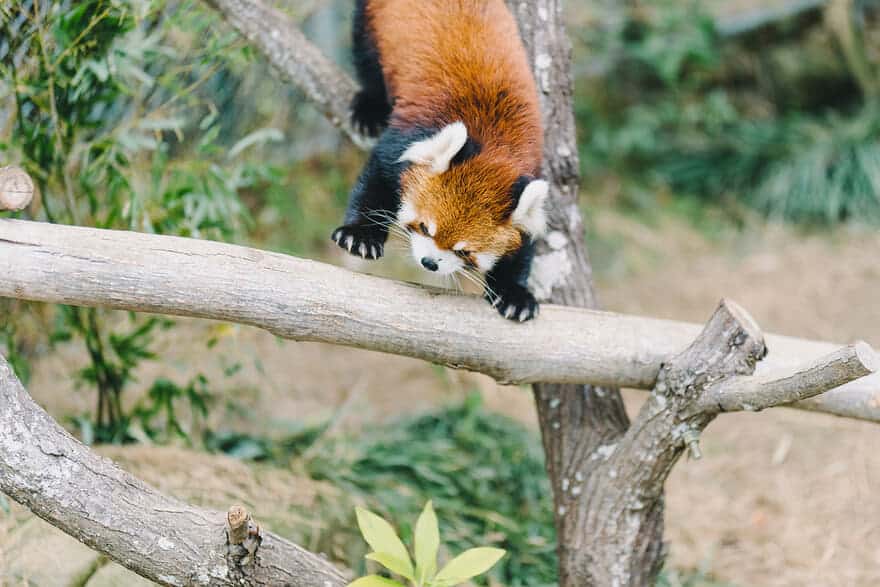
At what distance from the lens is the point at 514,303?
219cm

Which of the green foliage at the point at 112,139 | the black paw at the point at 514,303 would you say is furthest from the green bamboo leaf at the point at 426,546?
the green foliage at the point at 112,139

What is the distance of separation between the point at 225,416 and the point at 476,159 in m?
1.84

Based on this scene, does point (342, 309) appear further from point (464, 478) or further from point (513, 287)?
point (464, 478)

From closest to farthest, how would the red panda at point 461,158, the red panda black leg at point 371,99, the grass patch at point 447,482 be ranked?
the red panda at point 461,158 < the red panda black leg at point 371,99 < the grass patch at point 447,482

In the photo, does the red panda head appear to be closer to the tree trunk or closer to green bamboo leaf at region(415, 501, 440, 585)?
the tree trunk

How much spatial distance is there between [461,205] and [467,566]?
0.84 m

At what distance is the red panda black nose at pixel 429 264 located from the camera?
7.22 ft

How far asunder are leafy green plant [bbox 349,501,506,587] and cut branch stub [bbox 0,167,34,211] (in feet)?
3.08

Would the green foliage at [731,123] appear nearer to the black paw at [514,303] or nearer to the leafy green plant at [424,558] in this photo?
the black paw at [514,303]

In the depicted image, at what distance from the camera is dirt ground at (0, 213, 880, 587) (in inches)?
113

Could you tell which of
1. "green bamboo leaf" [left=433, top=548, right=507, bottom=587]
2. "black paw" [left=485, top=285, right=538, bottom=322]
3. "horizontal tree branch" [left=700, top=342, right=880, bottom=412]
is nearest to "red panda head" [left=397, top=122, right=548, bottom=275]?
"black paw" [left=485, top=285, right=538, bottom=322]

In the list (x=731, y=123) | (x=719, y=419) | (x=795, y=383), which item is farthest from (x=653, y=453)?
(x=731, y=123)

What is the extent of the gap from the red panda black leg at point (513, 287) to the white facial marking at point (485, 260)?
20 millimetres

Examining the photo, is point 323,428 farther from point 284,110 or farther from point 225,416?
point 284,110
